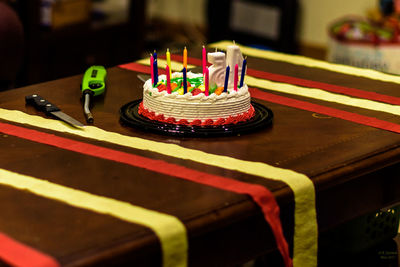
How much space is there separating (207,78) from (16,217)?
541mm

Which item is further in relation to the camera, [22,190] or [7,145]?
[7,145]

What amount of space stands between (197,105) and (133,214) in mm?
434

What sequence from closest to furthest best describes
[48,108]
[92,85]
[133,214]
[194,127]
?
[133,214] < [194,127] < [48,108] < [92,85]

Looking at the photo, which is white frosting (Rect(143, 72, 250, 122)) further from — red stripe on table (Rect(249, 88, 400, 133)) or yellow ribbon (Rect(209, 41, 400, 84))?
yellow ribbon (Rect(209, 41, 400, 84))

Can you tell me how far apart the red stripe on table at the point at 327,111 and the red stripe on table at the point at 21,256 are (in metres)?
0.82

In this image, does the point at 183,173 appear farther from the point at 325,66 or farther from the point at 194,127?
the point at 325,66

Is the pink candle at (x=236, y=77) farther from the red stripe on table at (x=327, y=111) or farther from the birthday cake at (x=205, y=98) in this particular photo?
the red stripe on table at (x=327, y=111)

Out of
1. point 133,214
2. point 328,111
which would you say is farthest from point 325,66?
point 133,214

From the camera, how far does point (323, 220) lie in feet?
4.40

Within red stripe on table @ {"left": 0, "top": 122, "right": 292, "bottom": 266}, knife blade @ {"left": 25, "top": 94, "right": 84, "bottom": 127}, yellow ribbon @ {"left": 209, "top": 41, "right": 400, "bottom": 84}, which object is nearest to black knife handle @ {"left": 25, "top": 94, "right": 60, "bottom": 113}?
knife blade @ {"left": 25, "top": 94, "right": 84, "bottom": 127}

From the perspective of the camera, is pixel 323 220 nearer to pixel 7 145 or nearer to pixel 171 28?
pixel 7 145

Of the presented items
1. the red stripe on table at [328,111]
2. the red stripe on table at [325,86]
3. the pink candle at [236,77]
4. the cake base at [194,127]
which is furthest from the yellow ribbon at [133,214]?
the red stripe on table at [325,86]

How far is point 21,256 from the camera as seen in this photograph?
95cm

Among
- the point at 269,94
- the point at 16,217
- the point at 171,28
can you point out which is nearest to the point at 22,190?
the point at 16,217
